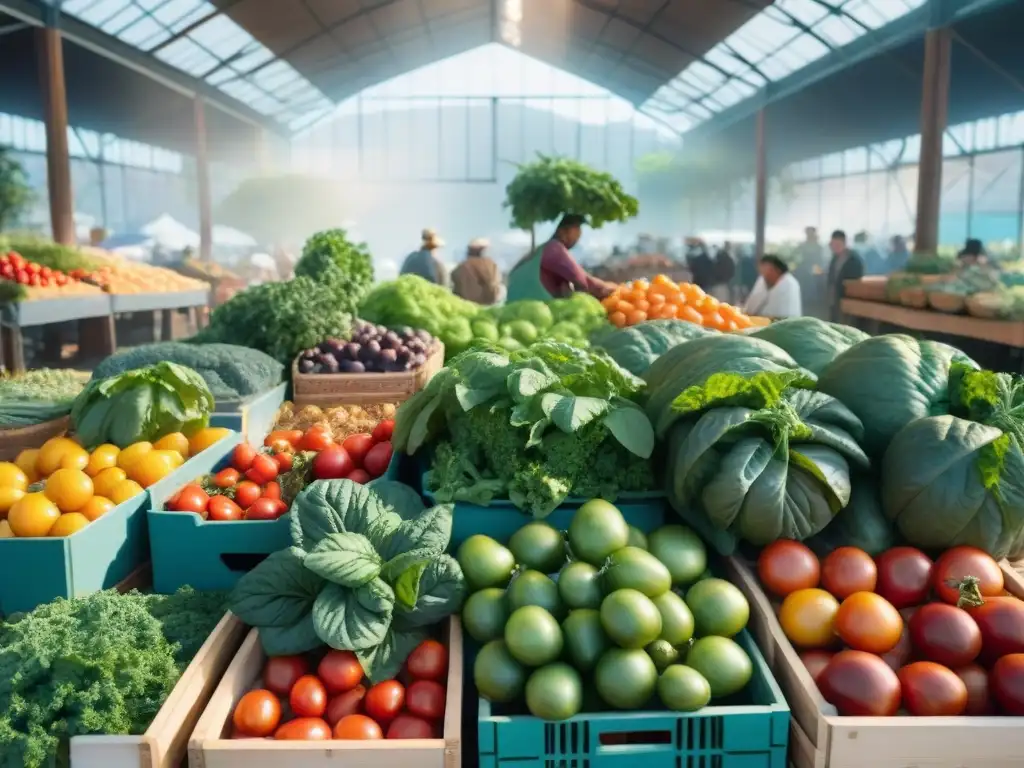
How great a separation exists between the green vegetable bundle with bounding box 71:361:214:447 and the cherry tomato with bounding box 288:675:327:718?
4.36 ft

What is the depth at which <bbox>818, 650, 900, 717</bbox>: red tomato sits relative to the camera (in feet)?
5.80

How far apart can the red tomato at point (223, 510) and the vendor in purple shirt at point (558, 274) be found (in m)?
3.18

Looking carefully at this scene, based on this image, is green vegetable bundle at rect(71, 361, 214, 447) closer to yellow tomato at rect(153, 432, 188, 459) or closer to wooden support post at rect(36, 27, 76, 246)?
yellow tomato at rect(153, 432, 188, 459)

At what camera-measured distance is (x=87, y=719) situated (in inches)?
67.3

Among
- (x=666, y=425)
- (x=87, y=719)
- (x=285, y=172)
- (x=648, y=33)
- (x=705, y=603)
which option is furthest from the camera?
(x=285, y=172)

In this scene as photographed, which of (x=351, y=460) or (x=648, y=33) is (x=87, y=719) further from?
(x=648, y=33)

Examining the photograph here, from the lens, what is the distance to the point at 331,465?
2.71 m

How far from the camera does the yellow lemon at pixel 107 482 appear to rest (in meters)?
2.58

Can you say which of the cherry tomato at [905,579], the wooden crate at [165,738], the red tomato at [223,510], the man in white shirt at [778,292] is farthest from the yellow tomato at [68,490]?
the man in white shirt at [778,292]

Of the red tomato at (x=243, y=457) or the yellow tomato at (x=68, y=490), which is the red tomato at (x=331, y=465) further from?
the yellow tomato at (x=68, y=490)

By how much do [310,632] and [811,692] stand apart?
1.10 m

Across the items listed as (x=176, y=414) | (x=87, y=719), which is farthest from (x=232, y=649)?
(x=176, y=414)

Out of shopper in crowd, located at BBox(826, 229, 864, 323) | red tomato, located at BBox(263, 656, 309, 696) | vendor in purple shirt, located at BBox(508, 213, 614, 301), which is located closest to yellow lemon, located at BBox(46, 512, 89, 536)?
red tomato, located at BBox(263, 656, 309, 696)

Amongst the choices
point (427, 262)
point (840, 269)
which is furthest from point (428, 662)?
point (840, 269)
